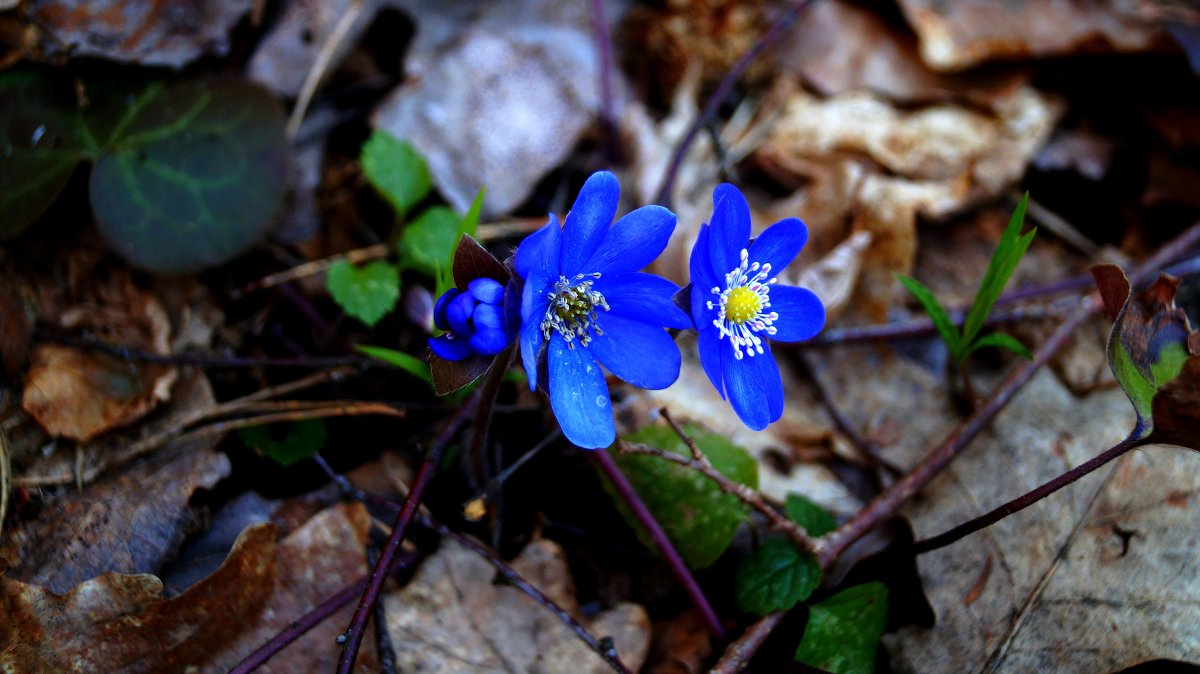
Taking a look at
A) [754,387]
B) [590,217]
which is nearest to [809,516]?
[754,387]

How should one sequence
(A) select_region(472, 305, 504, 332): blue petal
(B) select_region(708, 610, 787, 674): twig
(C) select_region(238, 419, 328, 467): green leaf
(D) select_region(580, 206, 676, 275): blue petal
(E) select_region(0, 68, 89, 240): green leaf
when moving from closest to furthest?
(A) select_region(472, 305, 504, 332): blue petal
(D) select_region(580, 206, 676, 275): blue petal
(B) select_region(708, 610, 787, 674): twig
(C) select_region(238, 419, 328, 467): green leaf
(E) select_region(0, 68, 89, 240): green leaf

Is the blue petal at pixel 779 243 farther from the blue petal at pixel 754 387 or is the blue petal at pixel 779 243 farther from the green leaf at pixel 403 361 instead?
the green leaf at pixel 403 361

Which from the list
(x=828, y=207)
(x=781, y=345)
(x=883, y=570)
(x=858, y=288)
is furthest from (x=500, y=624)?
(x=828, y=207)

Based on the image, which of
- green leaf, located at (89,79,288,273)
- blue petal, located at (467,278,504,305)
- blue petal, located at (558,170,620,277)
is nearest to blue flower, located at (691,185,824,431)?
blue petal, located at (558,170,620,277)

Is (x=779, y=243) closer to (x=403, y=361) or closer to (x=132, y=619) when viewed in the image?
(x=403, y=361)

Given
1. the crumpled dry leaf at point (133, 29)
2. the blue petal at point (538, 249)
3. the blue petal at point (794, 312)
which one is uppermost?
the crumpled dry leaf at point (133, 29)

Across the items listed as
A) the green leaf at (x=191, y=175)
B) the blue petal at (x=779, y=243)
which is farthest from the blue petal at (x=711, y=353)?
the green leaf at (x=191, y=175)

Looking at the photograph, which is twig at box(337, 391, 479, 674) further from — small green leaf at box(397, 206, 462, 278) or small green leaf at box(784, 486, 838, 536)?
small green leaf at box(784, 486, 838, 536)

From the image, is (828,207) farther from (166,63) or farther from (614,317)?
(166,63)
